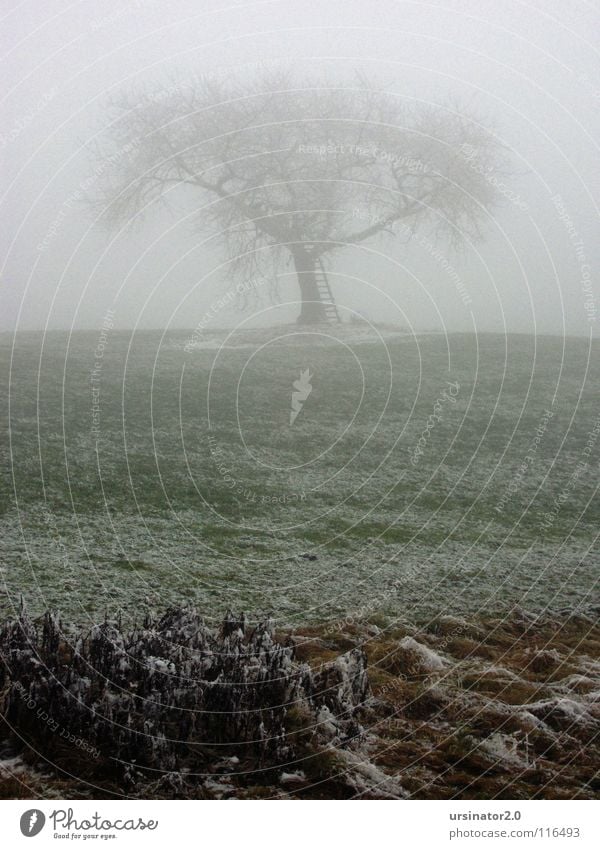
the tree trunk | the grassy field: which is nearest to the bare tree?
the tree trunk

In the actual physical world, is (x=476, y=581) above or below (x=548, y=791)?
above

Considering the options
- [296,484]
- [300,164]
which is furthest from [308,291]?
[296,484]

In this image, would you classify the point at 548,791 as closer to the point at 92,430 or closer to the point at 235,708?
the point at 235,708

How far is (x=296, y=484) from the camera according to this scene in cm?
1639

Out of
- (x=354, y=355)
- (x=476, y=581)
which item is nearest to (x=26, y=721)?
(x=476, y=581)

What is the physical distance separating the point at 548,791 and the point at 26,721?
495 centimetres

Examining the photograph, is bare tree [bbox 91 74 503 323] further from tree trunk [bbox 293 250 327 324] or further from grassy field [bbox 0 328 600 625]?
grassy field [bbox 0 328 600 625]

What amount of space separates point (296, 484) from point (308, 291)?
1783cm

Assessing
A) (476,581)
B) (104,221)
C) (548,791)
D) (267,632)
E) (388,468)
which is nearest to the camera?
(548,791)

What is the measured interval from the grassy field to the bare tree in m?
7.30

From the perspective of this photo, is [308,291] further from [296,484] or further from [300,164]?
[296,484]

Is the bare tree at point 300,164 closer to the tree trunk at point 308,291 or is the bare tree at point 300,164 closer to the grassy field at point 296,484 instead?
the tree trunk at point 308,291

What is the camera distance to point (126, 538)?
13.0 meters

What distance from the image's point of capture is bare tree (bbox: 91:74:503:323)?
31.5m
